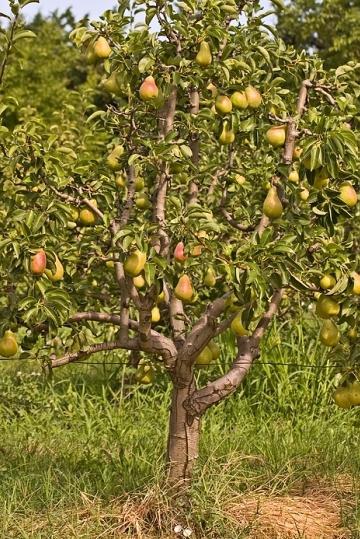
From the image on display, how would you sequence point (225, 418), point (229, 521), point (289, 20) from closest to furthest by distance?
point (229, 521) → point (225, 418) → point (289, 20)

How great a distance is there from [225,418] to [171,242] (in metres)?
2.12

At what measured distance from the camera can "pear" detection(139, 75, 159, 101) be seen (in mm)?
3039

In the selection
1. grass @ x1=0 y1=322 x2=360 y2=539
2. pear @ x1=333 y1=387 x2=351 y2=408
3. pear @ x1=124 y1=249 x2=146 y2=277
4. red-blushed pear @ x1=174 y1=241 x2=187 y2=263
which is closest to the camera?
pear @ x1=124 y1=249 x2=146 y2=277

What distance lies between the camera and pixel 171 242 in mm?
3117

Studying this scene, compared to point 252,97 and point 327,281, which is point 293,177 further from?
point 327,281

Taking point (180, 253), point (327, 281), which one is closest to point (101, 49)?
point (180, 253)

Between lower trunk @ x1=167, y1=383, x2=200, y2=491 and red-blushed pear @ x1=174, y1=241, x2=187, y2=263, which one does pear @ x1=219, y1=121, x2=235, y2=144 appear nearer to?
red-blushed pear @ x1=174, y1=241, x2=187, y2=263

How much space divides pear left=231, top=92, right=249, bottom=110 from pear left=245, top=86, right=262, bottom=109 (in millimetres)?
19

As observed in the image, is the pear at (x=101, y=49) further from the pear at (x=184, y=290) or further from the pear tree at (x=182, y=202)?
the pear at (x=184, y=290)

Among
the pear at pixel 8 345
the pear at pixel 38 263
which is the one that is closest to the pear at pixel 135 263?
the pear at pixel 38 263

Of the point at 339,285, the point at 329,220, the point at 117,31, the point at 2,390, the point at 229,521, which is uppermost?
the point at 117,31

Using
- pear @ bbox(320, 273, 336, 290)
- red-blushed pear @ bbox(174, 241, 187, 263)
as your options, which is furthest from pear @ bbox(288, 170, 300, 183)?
red-blushed pear @ bbox(174, 241, 187, 263)

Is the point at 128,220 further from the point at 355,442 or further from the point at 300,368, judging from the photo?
the point at 300,368

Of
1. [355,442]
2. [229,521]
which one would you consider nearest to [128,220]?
[229,521]
